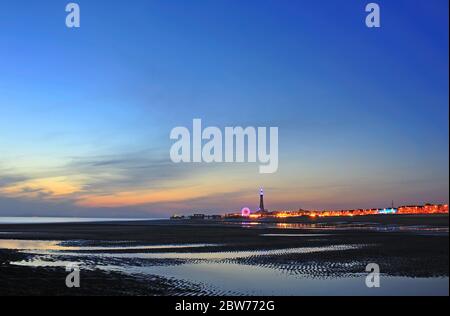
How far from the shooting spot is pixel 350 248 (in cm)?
4369

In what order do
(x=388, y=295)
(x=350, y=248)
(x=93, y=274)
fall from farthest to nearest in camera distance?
(x=350, y=248)
(x=93, y=274)
(x=388, y=295)

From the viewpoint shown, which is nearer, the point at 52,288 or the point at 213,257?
the point at 52,288

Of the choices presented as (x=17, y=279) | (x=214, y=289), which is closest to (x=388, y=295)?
(x=214, y=289)

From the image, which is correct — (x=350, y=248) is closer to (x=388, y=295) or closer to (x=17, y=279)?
(x=388, y=295)
